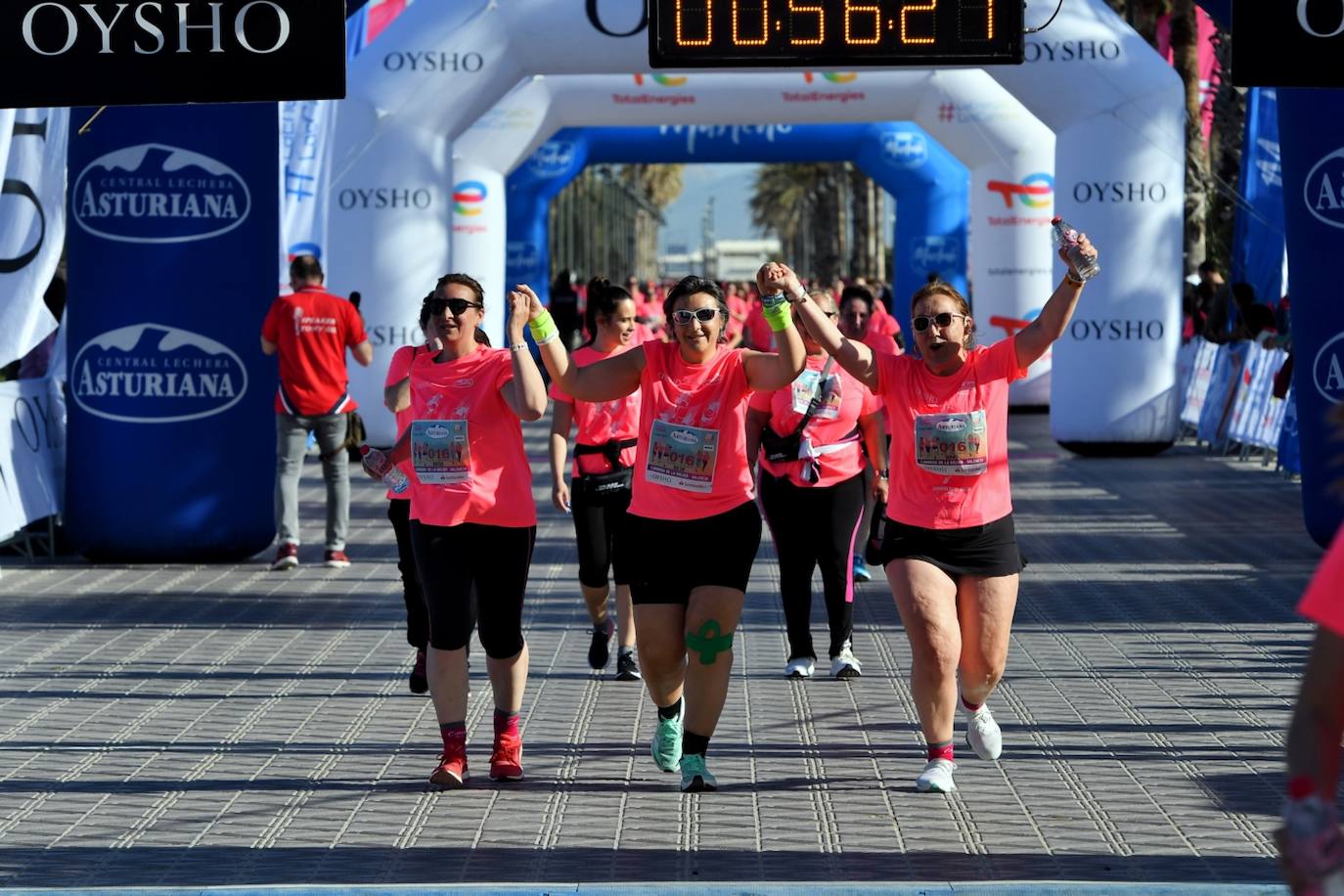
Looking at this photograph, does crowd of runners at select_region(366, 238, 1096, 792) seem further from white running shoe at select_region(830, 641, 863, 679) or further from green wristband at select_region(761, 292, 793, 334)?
white running shoe at select_region(830, 641, 863, 679)

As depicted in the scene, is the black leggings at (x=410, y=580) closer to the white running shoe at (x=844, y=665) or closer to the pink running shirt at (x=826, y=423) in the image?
the pink running shirt at (x=826, y=423)

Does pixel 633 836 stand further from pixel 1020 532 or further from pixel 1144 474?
pixel 1144 474

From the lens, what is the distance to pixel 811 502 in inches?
339

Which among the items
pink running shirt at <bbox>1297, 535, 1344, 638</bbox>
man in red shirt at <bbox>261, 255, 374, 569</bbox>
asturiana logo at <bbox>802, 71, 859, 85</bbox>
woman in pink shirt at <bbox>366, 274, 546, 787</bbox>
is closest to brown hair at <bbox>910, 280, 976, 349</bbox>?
woman in pink shirt at <bbox>366, 274, 546, 787</bbox>

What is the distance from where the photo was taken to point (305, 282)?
40.0 ft

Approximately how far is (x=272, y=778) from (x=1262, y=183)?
46.9ft

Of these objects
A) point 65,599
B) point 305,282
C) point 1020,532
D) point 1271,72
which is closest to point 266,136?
point 305,282

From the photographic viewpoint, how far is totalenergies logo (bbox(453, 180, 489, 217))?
24.2 m

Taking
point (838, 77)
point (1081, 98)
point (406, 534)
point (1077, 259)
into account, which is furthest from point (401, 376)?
point (838, 77)

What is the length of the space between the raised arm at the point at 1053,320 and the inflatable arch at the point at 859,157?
23.6m

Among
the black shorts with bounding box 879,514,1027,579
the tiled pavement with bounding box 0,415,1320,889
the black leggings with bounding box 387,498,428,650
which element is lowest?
the tiled pavement with bounding box 0,415,1320,889

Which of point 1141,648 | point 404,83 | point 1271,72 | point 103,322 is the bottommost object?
point 1141,648

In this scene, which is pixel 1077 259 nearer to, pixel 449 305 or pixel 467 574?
pixel 449 305

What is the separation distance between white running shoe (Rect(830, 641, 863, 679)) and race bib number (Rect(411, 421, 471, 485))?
2.63 m
